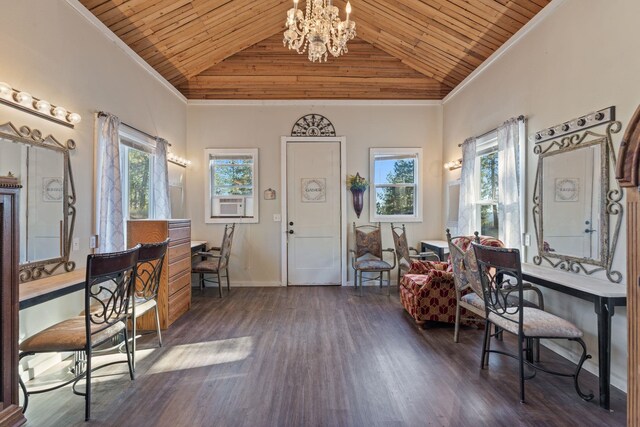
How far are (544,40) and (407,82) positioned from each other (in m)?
2.39

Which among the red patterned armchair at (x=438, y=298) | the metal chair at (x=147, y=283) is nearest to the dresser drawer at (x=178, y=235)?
the metal chair at (x=147, y=283)

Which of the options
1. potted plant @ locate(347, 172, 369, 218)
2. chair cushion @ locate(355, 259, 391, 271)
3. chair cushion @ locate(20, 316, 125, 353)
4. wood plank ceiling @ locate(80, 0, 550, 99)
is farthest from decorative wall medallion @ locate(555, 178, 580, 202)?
chair cushion @ locate(20, 316, 125, 353)

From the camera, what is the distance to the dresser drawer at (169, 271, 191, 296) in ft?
11.7

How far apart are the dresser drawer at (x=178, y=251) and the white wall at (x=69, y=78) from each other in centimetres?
78

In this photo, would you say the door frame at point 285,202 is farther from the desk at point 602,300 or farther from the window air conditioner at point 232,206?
the desk at point 602,300

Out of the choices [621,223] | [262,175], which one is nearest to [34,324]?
[262,175]

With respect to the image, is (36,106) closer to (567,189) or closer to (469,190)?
(567,189)

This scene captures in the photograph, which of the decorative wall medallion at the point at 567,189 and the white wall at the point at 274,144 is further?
the white wall at the point at 274,144

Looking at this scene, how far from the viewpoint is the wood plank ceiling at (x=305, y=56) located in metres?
3.39

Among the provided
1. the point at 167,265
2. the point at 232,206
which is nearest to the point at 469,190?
the point at 232,206

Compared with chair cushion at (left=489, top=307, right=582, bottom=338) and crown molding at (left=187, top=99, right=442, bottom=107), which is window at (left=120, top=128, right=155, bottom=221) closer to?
crown molding at (left=187, top=99, right=442, bottom=107)

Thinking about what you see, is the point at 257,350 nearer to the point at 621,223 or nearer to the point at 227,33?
the point at 621,223

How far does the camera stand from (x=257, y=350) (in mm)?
2898

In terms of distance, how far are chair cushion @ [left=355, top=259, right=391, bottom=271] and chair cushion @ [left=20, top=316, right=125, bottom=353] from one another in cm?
328
